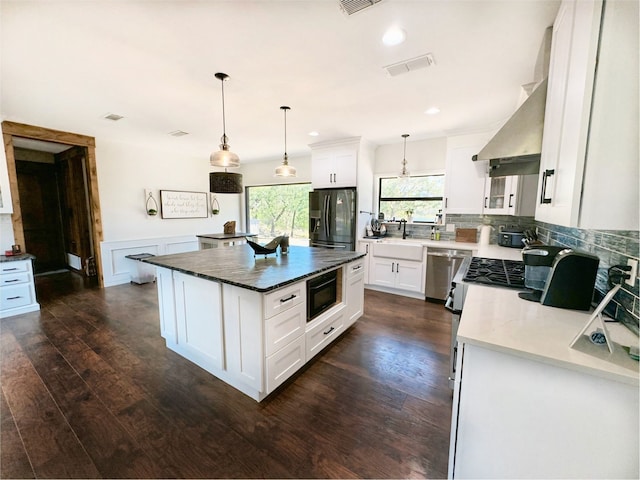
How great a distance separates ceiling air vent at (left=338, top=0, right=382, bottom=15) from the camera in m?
1.45

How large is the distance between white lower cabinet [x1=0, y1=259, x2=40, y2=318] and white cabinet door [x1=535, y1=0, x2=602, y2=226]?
17.7 feet

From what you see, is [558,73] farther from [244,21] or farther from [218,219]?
[218,219]

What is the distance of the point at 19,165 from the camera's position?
516 cm

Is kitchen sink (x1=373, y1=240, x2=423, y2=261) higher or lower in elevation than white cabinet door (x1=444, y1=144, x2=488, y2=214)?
lower

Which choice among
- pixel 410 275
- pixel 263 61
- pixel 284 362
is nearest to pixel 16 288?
pixel 284 362

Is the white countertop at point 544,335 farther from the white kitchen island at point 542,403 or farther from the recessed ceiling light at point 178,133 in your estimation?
the recessed ceiling light at point 178,133

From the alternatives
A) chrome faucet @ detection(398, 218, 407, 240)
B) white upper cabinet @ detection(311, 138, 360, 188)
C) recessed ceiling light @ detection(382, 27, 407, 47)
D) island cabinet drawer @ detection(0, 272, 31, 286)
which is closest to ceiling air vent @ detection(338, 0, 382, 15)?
recessed ceiling light @ detection(382, 27, 407, 47)

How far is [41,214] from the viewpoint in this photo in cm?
558

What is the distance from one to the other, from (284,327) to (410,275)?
2.64m

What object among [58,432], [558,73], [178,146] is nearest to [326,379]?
[58,432]

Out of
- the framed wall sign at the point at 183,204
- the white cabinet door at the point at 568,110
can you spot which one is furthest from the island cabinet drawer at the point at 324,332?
the framed wall sign at the point at 183,204

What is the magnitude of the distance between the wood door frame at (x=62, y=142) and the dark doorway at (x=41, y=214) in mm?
1730

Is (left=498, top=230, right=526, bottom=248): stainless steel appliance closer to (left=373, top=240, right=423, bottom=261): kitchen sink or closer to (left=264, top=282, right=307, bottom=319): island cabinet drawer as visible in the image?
(left=373, top=240, right=423, bottom=261): kitchen sink

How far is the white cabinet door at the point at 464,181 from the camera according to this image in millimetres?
3746
